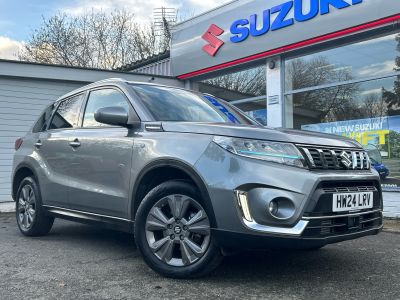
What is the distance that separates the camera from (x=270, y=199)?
3346mm

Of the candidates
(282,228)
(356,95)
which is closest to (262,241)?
(282,228)

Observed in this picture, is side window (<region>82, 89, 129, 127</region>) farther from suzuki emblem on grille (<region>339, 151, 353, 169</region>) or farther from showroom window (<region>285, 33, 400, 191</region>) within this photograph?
showroom window (<region>285, 33, 400, 191</region>)

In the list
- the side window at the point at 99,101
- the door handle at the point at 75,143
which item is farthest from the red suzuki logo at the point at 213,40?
the door handle at the point at 75,143

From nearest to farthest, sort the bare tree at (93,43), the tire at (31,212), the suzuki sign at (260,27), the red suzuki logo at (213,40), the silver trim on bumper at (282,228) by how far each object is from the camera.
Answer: the silver trim on bumper at (282,228) < the tire at (31,212) < the suzuki sign at (260,27) < the red suzuki logo at (213,40) < the bare tree at (93,43)

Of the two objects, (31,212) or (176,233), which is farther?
(31,212)

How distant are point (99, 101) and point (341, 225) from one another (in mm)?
2849

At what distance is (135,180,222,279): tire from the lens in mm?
3615

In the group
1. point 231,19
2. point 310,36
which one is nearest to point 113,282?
point 310,36

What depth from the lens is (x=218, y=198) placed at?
11.4ft

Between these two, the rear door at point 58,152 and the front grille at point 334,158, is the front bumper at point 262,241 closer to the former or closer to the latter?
the front grille at point 334,158

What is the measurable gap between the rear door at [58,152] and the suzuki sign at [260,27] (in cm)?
513

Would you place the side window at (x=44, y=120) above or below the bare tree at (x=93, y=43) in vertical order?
below

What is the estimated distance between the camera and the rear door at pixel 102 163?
431 centimetres

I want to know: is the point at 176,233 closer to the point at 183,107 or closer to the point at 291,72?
the point at 183,107
